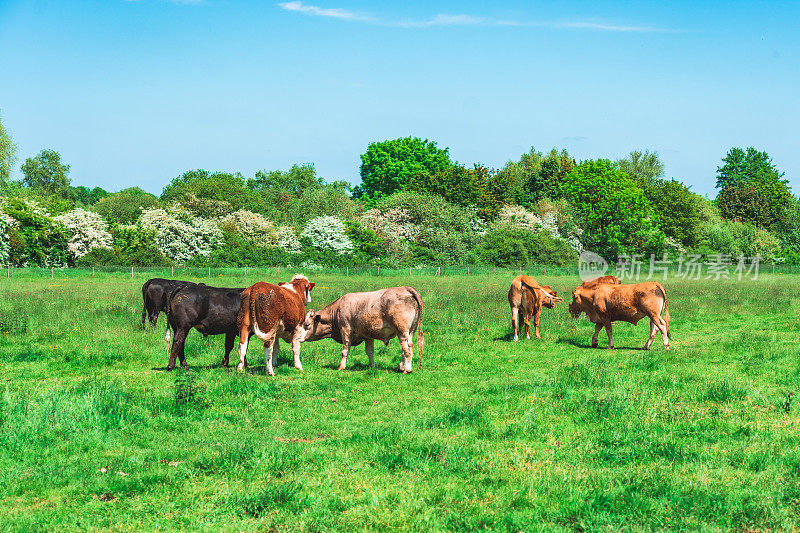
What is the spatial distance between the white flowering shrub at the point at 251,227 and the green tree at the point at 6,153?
23.6m

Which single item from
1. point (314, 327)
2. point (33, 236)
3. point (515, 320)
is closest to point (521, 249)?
point (33, 236)

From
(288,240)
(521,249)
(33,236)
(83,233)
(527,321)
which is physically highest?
(521,249)

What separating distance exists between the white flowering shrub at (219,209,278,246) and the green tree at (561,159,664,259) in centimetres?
3461

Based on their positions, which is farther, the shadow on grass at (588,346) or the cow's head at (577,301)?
the cow's head at (577,301)

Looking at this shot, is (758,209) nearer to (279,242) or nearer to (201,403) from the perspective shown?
(279,242)

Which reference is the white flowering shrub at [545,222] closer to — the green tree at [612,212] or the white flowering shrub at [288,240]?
the green tree at [612,212]

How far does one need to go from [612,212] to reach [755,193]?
32390 millimetres

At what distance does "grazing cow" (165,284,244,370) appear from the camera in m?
13.4

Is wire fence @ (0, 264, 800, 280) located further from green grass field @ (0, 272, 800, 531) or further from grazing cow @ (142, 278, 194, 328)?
green grass field @ (0, 272, 800, 531)

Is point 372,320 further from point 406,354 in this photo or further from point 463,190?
point 463,190

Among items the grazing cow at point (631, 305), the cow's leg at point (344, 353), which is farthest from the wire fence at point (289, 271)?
the cow's leg at point (344, 353)

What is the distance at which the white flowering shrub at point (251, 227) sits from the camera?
241ft

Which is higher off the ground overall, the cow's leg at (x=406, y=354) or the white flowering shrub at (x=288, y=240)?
the white flowering shrub at (x=288, y=240)

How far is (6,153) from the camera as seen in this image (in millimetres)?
54375
